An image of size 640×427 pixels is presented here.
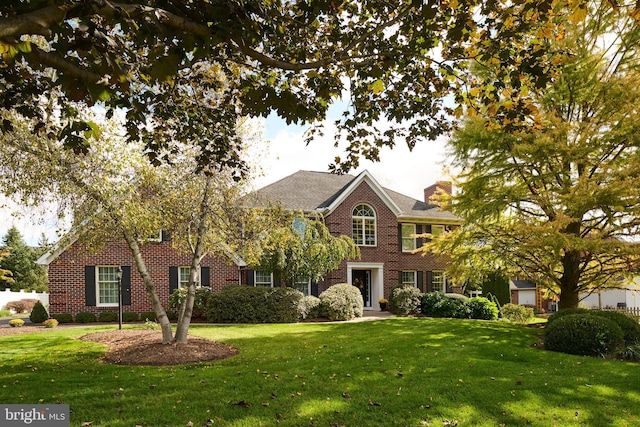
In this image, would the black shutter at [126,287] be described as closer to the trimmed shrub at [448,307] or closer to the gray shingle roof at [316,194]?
the gray shingle roof at [316,194]

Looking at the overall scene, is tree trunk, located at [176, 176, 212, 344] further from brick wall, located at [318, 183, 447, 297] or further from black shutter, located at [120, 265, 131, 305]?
brick wall, located at [318, 183, 447, 297]

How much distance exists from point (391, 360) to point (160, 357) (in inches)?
192

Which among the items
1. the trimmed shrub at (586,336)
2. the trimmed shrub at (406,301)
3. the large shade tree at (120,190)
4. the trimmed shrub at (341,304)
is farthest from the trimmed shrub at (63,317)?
the trimmed shrub at (586,336)

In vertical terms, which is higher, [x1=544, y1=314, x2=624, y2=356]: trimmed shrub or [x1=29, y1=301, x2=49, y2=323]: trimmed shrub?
[x1=544, y1=314, x2=624, y2=356]: trimmed shrub

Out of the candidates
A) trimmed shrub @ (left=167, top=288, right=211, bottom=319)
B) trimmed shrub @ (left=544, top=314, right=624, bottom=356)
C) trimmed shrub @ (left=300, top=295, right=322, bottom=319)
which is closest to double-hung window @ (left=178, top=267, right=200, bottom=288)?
trimmed shrub @ (left=167, top=288, right=211, bottom=319)

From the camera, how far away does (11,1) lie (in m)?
3.33

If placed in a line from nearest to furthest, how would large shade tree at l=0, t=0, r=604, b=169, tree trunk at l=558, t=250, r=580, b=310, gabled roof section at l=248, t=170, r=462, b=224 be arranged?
large shade tree at l=0, t=0, r=604, b=169 < tree trunk at l=558, t=250, r=580, b=310 < gabled roof section at l=248, t=170, r=462, b=224

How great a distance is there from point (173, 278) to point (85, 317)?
3.99 m

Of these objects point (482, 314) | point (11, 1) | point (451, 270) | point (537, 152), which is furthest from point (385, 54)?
point (482, 314)

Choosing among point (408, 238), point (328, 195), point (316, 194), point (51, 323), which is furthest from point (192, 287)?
point (408, 238)

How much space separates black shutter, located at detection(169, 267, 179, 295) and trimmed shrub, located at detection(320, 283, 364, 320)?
7010 millimetres

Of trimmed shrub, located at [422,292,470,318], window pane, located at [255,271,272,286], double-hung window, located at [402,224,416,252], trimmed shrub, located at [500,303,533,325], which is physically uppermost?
double-hung window, located at [402,224,416,252]

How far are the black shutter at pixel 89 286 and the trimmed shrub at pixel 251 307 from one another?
5.67m

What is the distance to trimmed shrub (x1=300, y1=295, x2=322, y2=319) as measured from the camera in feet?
65.4
